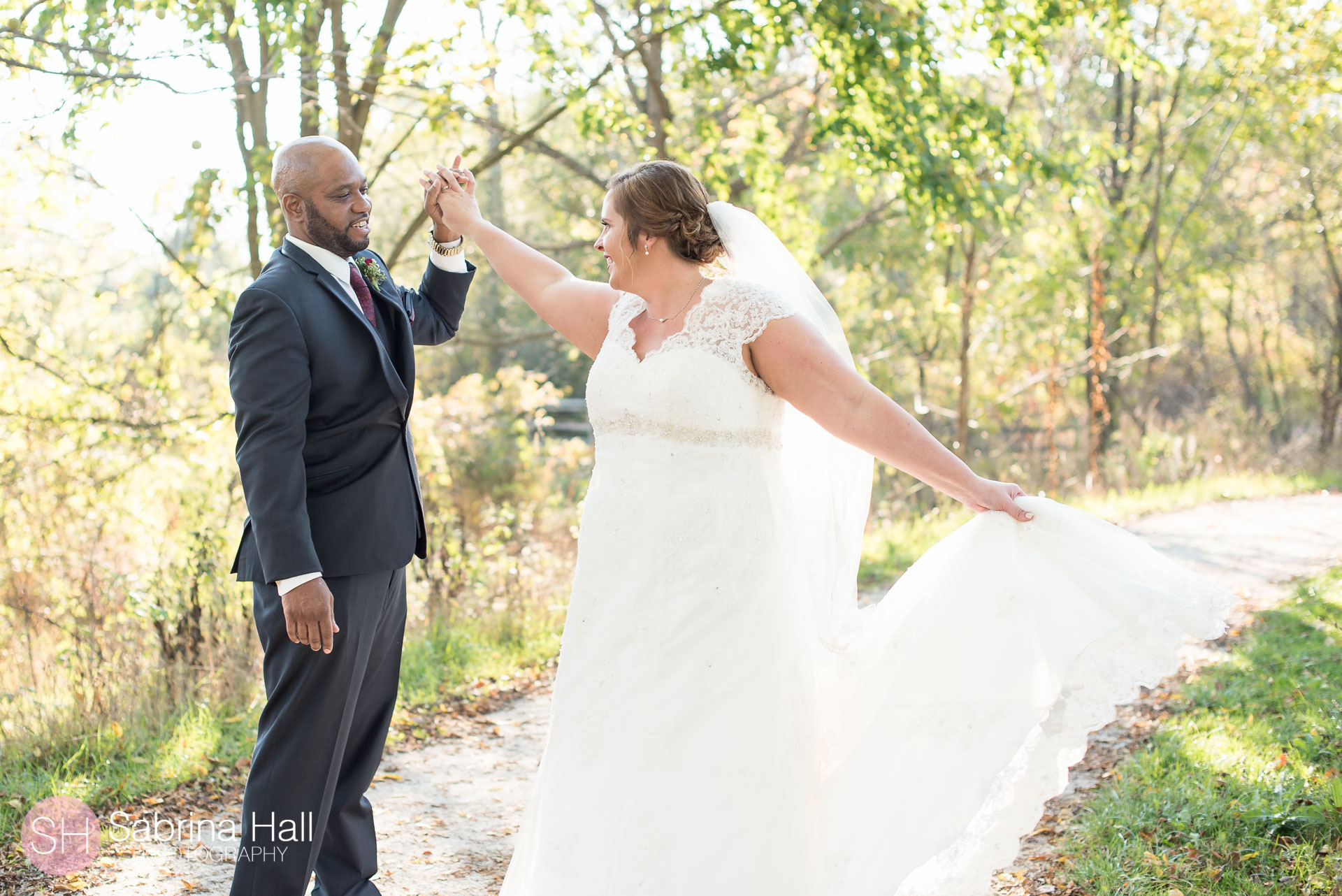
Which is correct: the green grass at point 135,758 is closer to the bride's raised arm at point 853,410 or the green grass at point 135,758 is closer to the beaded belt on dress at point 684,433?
the beaded belt on dress at point 684,433

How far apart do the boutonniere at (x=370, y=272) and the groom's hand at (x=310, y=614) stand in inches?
35.7

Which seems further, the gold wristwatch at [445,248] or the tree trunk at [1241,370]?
the tree trunk at [1241,370]

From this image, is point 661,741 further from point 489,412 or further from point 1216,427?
point 1216,427

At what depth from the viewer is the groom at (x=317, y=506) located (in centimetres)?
231

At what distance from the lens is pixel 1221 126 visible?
14.1 meters

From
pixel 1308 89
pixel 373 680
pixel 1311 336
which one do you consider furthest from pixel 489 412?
pixel 1311 336

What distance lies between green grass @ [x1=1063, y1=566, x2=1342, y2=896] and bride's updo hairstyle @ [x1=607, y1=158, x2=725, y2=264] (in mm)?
2183

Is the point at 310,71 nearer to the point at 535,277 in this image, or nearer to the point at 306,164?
the point at 535,277

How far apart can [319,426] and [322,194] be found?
61 cm

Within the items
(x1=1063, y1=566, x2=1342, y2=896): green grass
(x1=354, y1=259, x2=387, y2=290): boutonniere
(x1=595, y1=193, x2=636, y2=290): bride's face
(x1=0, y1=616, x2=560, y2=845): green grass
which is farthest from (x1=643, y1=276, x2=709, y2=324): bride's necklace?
(x1=0, y1=616, x2=560, y2=845): green grass

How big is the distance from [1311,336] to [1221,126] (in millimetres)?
3979

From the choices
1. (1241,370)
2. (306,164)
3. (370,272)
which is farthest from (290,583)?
(1241,370)

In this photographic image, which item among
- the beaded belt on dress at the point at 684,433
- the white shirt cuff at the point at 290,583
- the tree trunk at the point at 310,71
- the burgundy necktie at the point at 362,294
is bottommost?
the white shirt cuff at the point at 290,583

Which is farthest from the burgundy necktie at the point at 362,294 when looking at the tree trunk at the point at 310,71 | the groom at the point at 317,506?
the tree trunk at the point at 310,71
